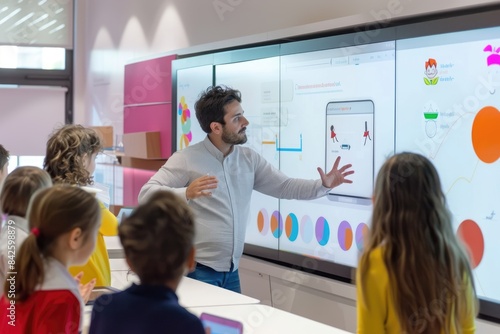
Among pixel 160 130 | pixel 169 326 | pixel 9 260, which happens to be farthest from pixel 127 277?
pixel 160 130

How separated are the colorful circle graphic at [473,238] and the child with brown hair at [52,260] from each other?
178 cm

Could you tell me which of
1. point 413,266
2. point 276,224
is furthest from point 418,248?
point 276,224

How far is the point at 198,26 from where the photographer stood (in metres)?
5.85

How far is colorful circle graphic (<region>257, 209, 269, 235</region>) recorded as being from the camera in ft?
14.9

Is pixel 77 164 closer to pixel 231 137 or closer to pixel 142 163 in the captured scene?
pixel 231 137

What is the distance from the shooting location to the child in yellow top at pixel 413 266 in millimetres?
1844

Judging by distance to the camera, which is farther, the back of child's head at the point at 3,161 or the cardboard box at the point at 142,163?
the cardboard box at the point at 142,163

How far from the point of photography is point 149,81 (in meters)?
6.17

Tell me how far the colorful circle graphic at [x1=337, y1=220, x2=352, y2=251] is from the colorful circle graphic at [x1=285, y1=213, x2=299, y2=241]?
0.43 m

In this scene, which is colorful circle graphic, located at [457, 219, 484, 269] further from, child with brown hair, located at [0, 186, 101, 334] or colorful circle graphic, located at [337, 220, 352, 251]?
child with brown hair, located at [0, 186, 101, 334]

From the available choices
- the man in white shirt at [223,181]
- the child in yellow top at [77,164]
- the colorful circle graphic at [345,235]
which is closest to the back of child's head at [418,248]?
the child in yellow top at [77,164]

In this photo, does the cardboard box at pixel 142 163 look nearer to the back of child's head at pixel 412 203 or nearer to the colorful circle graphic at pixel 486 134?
the colorful circle graphic at pixel 486 134

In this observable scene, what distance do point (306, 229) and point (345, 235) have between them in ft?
1.23

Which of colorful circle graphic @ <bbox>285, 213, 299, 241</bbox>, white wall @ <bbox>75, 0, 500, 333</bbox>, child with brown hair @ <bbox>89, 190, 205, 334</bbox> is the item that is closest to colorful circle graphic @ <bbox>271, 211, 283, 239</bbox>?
→ colorful circle graphic @ <bbox>285, 213, 299, 241</bbox>
